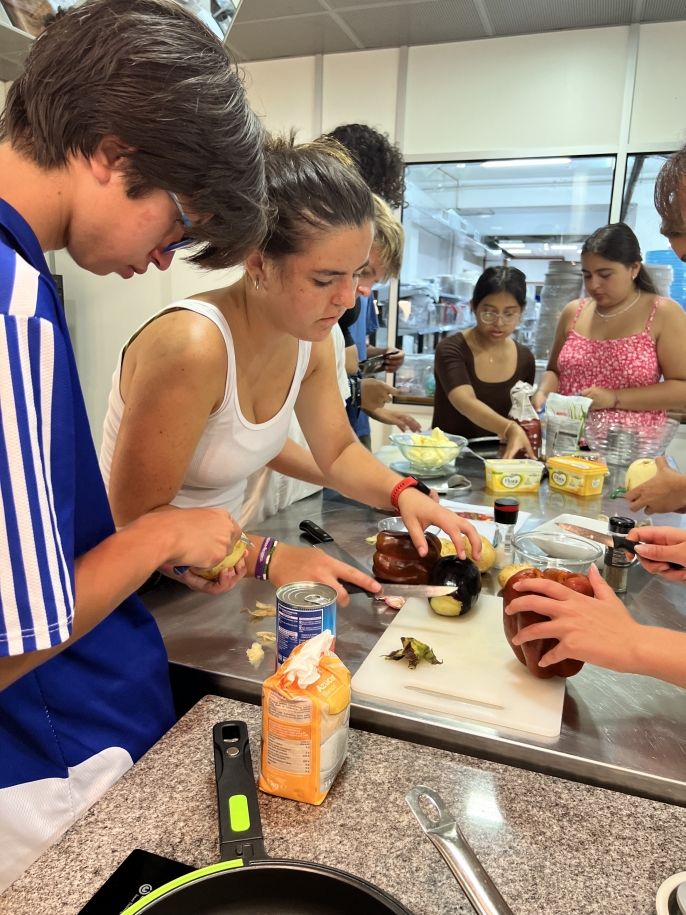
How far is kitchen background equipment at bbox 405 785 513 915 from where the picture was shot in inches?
22.8

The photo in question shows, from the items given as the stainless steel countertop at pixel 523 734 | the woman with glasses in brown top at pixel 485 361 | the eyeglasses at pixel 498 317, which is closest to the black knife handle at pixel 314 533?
the stainless steel countertop at pixel 523 734

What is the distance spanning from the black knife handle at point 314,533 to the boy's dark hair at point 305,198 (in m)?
0.69

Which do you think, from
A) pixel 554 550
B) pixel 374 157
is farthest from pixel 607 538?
pixel 374 157

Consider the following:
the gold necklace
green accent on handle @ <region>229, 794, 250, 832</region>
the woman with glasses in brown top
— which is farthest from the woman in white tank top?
the gold necklace

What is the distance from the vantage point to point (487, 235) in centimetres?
483

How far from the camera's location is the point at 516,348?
3.30 meters

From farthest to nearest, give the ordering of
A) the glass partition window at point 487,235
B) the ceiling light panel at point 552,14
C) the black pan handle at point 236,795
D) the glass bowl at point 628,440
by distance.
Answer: the glass partition window at point 487,235 < the ceiling light panel at point 552,14 < the glass bowl at point 628,440 < the black pan handle at point 236,795

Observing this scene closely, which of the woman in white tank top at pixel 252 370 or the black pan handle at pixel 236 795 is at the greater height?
the woman in white tank top at pixel 252 370

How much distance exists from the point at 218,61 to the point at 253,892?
91 cm

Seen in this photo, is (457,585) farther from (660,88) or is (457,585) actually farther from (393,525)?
(660,88)

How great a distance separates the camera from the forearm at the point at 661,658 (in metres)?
0.91

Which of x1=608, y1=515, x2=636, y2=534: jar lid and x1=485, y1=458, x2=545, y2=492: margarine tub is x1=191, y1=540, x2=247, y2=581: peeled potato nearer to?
x1=608, y1=515, x2=636, y2=534: jar lid

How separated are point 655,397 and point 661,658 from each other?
7.27 feet

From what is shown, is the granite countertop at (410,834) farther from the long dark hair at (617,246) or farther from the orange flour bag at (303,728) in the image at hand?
the long dark hair at (617,246)
